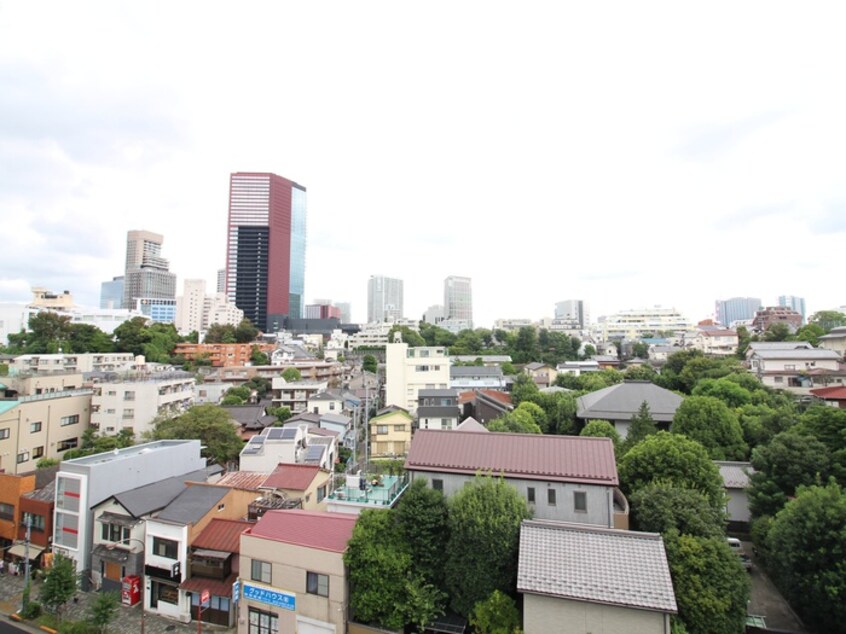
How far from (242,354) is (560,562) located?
72.1 m

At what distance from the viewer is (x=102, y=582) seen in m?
18.3

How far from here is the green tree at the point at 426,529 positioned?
14156 millimetres

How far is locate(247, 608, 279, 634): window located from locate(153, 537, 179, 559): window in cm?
419

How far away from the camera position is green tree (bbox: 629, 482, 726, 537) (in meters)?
13.6

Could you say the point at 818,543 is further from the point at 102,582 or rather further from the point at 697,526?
the point at 102,582

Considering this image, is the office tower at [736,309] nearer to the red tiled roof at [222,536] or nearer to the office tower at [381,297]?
the office tower at [381,297]

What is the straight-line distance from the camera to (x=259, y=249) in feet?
434

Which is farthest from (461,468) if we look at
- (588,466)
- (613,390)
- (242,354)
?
(242,354)

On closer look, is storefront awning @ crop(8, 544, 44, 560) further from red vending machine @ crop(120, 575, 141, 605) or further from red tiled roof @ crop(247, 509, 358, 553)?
red tiled roof @ crop(247, 509, 358, 553)

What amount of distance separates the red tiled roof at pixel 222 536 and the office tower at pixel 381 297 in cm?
16150

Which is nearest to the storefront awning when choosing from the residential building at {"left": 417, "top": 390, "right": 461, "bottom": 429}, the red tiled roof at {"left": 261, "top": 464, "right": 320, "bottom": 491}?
the red tiled roof at {"left": 261, "top": 464, "right": 320, "bottom": 491}

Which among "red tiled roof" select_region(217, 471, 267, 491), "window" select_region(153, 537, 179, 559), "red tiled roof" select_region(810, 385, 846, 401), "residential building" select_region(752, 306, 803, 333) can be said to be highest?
"residential building" select_region(752, 306, 803, 333)

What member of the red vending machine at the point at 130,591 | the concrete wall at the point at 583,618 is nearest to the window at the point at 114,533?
the red vending machine at the point at 130,591

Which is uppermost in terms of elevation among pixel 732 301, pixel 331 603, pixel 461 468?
pixel 732 301
